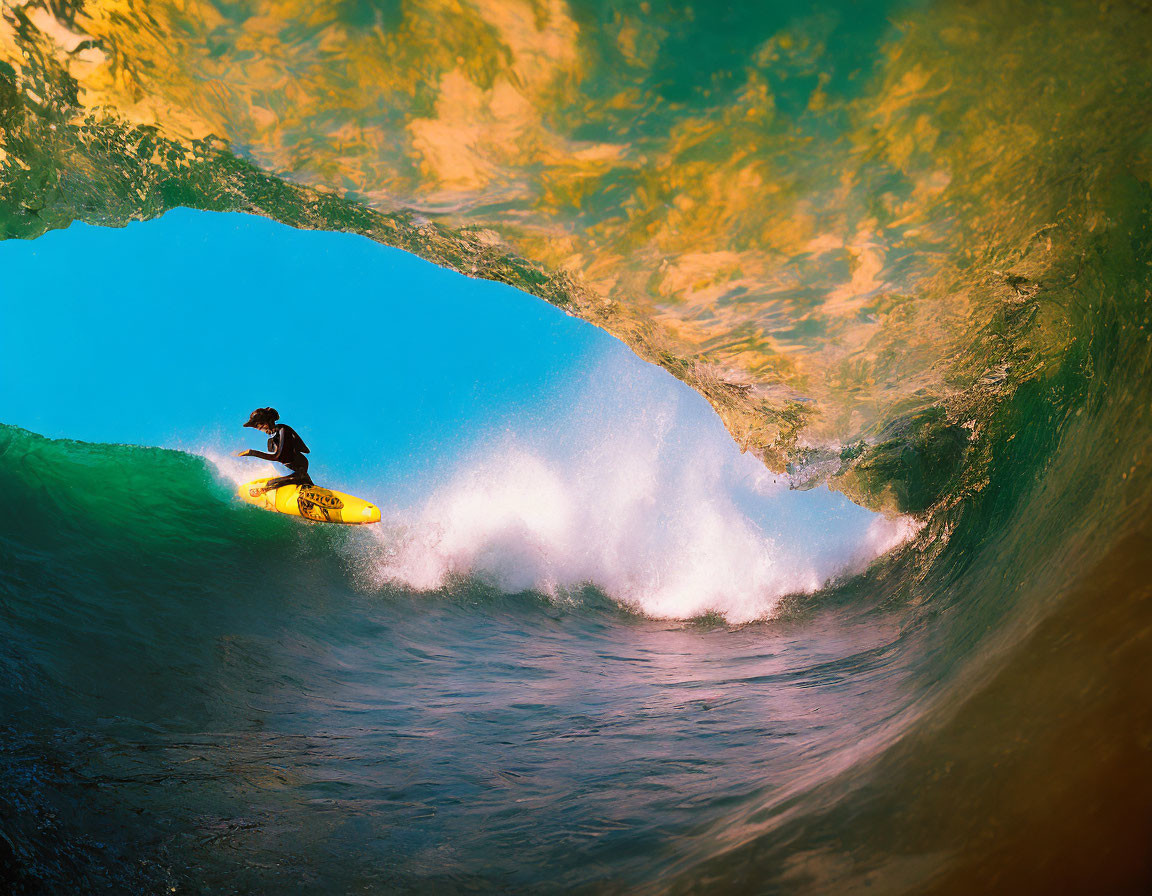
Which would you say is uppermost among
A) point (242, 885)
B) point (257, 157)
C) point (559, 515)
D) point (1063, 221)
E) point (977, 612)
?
point (559, 515)

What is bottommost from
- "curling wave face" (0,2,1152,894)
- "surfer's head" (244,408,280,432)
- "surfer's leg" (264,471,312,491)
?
"curling wave face" (0,2,1152,894)

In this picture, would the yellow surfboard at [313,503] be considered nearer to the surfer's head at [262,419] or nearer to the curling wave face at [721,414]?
the surfer's head at [262,419]

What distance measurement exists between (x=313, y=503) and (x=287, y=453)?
84 centimetres

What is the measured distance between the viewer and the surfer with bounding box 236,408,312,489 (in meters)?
7.17

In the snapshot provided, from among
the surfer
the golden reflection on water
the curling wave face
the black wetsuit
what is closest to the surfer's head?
the surfer

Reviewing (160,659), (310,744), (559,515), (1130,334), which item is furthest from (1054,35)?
(559,515)

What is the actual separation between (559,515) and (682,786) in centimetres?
926

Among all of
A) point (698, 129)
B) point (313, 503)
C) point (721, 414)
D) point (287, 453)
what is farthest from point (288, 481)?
point (698, 129)

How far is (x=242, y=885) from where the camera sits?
90.4 inches

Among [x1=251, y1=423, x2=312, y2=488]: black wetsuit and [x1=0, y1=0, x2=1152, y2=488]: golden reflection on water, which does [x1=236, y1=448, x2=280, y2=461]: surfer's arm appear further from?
[x1=0, y1=0, x2=1152, y2=488]: golden reflection on water

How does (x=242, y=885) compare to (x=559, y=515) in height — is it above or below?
below

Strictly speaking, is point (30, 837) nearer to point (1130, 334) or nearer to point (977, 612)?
point (977, 612)

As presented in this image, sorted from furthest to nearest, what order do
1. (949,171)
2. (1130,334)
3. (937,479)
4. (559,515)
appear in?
(559,515) → (937,479) → (949,171) → (1130,334)

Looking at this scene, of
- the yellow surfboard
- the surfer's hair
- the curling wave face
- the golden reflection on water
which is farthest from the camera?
the yellow surfboard
